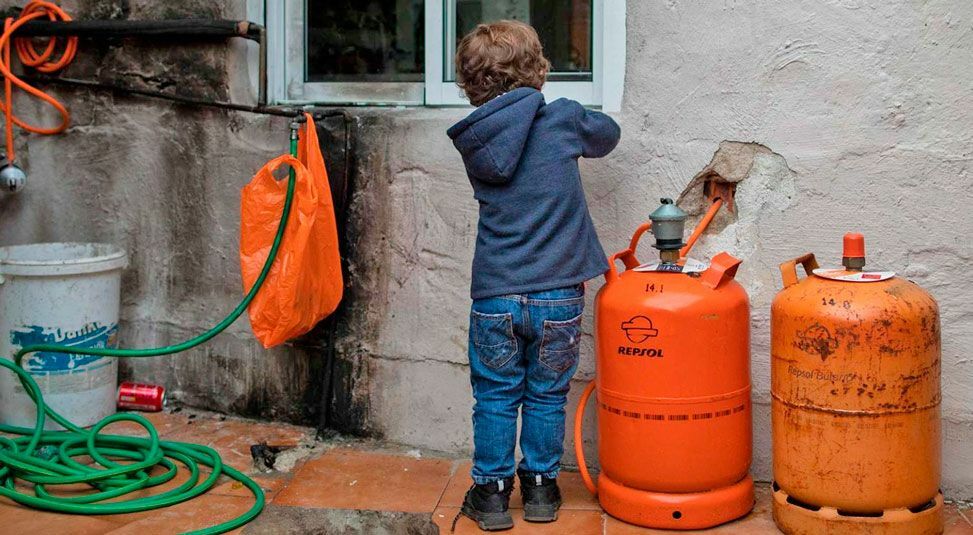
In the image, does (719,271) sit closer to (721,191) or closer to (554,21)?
(721,191)

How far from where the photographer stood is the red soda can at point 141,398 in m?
4.12

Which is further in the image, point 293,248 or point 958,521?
point 293,248

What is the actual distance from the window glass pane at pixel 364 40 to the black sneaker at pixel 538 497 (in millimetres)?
1529

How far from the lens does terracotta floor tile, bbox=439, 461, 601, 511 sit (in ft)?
10.6

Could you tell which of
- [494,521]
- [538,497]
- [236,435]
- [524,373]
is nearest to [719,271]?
[524,373]

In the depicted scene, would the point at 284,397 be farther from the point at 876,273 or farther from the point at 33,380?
the point at 876,273

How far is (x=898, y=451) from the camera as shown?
2777mm

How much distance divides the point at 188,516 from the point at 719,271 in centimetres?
171

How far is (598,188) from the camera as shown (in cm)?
338

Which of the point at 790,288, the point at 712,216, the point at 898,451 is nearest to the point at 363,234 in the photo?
the point at 712,216

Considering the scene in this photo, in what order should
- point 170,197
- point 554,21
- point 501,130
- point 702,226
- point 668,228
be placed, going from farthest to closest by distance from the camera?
1. point 170,197
2. point 554,21
3. point 702,226
4. point 668,228
5. point 501,130

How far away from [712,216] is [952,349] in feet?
2.59

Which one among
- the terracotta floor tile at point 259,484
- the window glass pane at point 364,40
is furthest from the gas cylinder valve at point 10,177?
the terracotta floor tile at point 259,484

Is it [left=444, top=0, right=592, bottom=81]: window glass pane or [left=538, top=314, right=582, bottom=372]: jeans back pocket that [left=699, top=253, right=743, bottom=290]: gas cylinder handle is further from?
[left=444, top=0, right=592, bottom=81]: window glass pane
